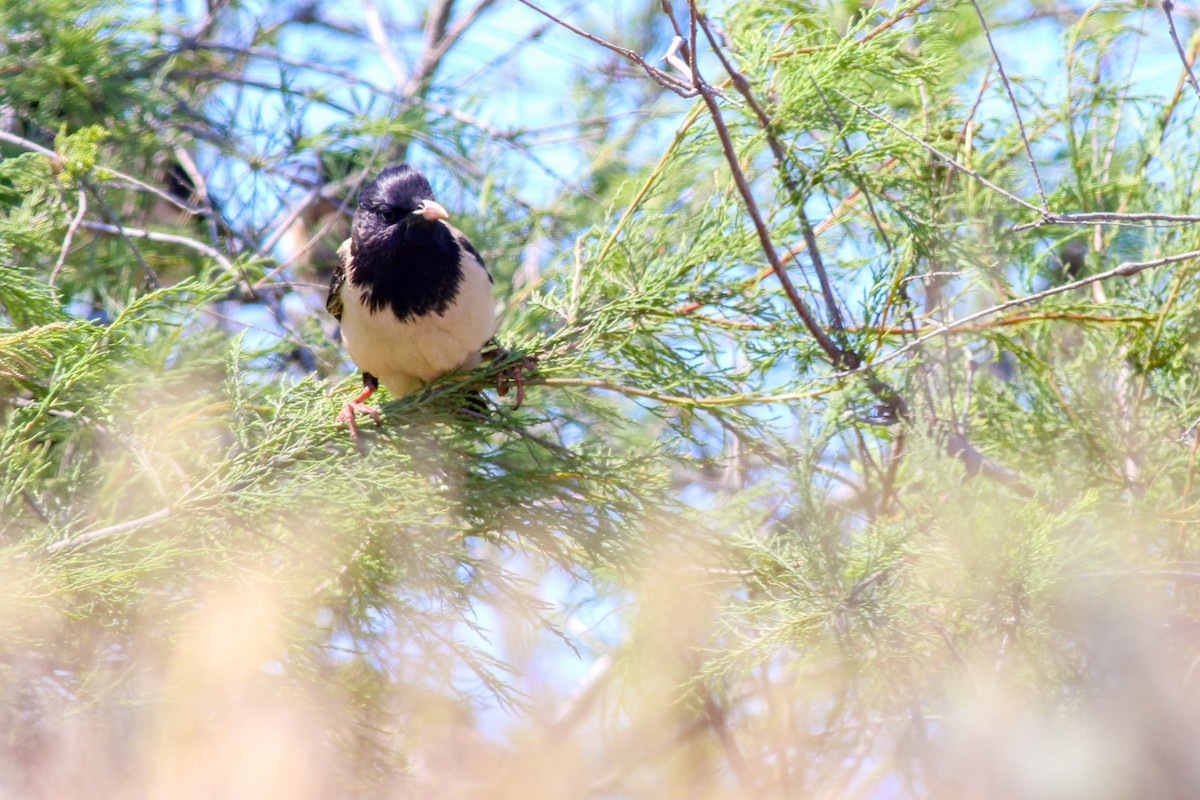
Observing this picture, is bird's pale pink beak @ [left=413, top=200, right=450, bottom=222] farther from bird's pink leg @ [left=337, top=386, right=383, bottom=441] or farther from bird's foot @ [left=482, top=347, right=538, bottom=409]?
bird's pink leg @ [left=337, top=386, right=383, bottom=441]

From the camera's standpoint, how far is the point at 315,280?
6406mm

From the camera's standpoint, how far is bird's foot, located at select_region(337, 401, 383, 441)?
325cm

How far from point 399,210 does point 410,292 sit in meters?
0.29

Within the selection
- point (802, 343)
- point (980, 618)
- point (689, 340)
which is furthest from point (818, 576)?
point (689, 340)

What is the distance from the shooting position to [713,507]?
4.45 m

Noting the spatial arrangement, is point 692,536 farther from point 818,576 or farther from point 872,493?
point 872,493

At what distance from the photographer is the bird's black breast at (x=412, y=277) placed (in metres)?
3.75

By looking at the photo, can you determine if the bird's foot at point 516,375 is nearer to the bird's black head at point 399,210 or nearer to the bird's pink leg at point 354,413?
the bird's pink leg at point 354,413

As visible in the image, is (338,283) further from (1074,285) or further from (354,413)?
(1074,285)

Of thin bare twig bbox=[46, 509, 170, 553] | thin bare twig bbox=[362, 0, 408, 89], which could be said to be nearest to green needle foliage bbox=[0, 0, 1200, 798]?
thin bare twig bbox=[46, 509, 170, 553]

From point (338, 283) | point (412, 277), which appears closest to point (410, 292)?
point (412, 277)

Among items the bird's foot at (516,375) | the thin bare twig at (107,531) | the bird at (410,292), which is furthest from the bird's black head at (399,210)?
the thin bare twig at (107,531)

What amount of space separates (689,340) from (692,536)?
25.5 inches

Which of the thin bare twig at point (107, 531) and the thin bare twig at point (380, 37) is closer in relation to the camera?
the thin bare twig at point (107, 531)
